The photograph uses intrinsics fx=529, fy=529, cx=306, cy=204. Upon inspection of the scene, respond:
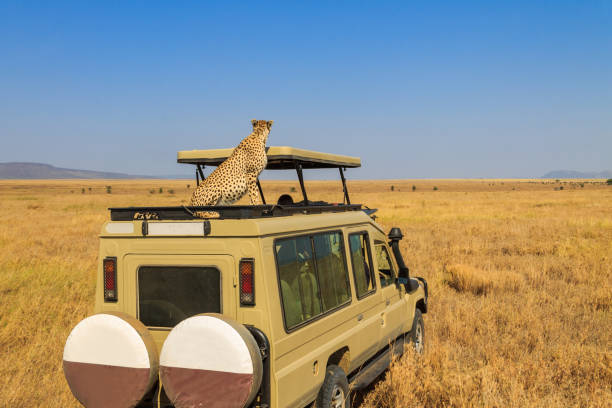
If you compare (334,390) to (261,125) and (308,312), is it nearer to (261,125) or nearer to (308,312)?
(308,312)

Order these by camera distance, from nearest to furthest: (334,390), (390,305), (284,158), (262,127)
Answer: (334,390)
(390,305)
(284,158)
(262,127)

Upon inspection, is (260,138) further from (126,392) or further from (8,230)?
(8,230)

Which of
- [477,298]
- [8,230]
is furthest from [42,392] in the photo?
[8,230]

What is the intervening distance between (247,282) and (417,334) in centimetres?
360

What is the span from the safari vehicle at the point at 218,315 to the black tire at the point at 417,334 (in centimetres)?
197

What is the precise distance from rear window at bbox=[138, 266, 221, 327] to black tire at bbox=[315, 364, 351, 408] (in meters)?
1.04

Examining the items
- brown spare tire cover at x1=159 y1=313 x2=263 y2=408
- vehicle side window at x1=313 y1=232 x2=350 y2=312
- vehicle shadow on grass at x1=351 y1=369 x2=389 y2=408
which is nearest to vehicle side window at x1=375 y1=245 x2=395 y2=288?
vehicle shadow on grass at x1=351 y1=369 x2=389 y2=408

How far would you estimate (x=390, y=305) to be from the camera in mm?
5363

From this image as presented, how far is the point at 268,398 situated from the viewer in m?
3.17

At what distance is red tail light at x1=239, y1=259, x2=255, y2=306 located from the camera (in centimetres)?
325

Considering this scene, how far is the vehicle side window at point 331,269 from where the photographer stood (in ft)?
13.1

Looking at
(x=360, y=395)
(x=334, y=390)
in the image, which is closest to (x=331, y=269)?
(x=334, y=390)

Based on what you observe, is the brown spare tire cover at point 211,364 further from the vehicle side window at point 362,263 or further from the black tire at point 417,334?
the black tire at point 417,334

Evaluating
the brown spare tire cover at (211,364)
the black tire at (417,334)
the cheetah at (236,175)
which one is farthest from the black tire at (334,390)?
the cheetah at (236,175)
